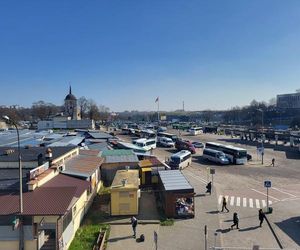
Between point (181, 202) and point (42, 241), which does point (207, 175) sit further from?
point (42, 241)

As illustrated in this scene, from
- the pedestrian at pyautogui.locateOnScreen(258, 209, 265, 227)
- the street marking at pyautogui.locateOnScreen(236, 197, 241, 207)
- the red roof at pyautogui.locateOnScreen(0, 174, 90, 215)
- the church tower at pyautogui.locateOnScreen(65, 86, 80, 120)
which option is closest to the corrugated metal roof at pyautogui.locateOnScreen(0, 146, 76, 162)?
the red roof at pyautogui.locateOnScreen(0, 174, 90, 215)

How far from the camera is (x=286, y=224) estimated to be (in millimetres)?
24031

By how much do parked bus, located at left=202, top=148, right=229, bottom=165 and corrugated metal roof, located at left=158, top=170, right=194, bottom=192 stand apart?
20.7m

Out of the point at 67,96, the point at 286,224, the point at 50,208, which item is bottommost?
the point at 286,224

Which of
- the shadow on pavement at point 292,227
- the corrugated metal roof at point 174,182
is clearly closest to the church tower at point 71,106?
the corrugated metal roof at point 174,182

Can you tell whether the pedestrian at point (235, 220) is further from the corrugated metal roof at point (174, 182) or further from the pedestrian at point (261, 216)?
the corrugated metal roof at point (174, 182)

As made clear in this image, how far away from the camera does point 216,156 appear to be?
5197 cm

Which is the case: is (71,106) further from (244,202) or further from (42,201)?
(42,201)

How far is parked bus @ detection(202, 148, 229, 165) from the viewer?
50.9m

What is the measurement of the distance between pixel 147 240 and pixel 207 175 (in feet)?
73.4

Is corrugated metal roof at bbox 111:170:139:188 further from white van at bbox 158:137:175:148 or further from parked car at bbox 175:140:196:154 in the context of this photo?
white van at bbox 158:137:175:148

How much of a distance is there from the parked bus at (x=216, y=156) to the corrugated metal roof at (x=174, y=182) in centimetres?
2071

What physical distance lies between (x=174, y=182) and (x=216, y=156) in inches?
998

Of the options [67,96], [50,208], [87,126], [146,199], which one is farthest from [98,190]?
[67,96]
